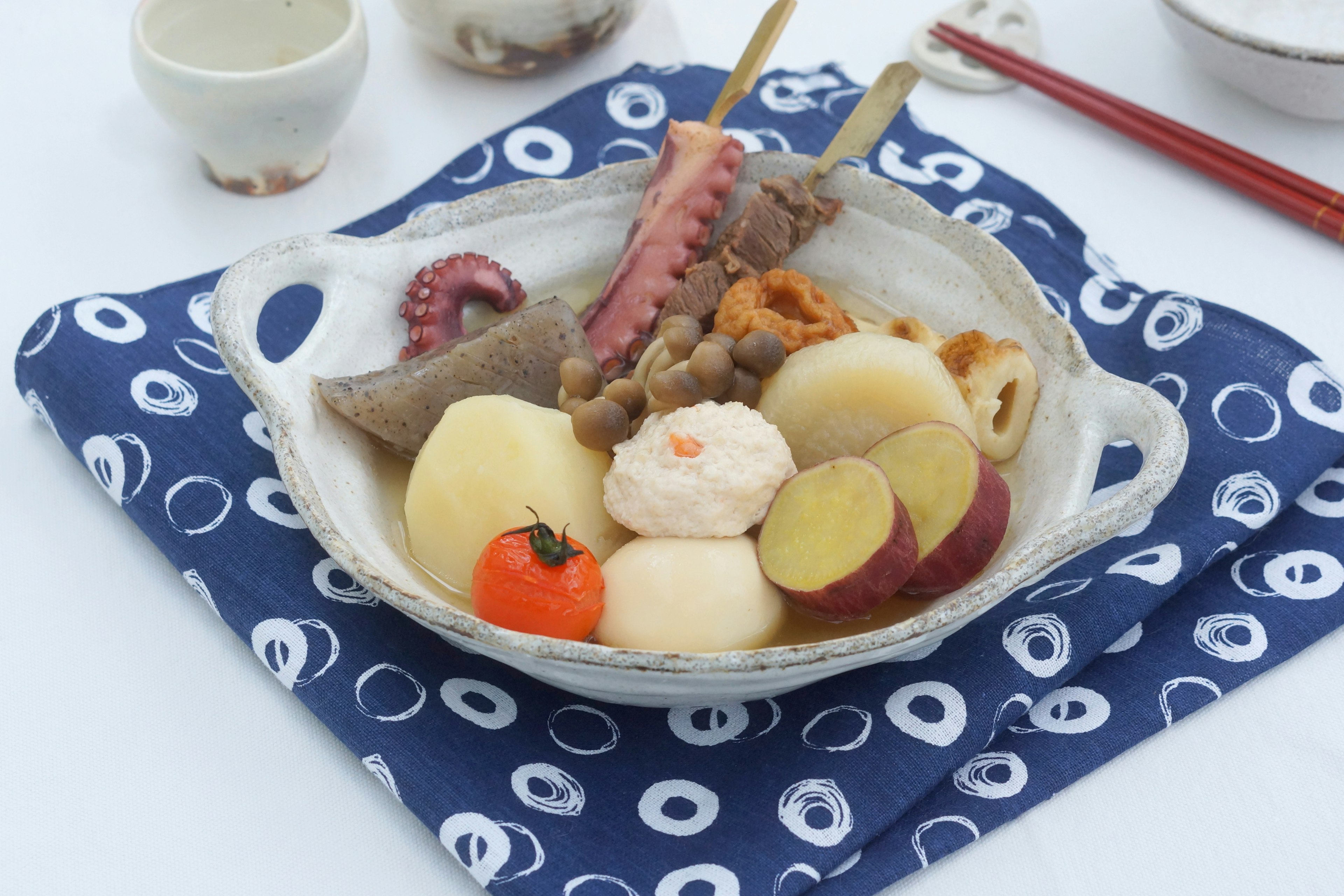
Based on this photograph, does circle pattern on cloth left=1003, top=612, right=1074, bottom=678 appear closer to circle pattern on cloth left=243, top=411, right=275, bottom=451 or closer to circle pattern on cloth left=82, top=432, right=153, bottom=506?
circle pattern on cloth left=243, top=411, right=275, bottom=451

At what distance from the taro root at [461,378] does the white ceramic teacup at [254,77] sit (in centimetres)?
89

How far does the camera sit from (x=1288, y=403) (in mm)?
2232

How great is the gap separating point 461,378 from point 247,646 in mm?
624

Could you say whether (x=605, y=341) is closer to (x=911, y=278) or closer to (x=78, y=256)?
(x=911, y=278)

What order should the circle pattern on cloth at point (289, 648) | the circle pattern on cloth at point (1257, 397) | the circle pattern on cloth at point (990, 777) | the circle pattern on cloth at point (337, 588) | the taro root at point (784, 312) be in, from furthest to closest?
the circle pattern on cloth at point (1257, 397)
the taro root at point (784, 312)
the circle pattern on cloth at point (337, 588)
the circle pattern on cloth at point (289, 648)
the circle pattern on cloth at point (990, 777)

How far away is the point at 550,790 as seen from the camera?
173 centimetres

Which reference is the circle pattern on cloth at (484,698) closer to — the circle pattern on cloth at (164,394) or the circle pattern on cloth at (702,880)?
the circle pattern on cloth at (702,880)

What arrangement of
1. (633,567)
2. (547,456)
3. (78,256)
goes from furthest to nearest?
(78,256)
(547,456)
(633,567)

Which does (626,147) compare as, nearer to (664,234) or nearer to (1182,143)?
(664,234)

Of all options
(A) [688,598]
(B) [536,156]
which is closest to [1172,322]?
(A) [688,598]

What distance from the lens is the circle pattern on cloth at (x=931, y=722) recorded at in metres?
1.77

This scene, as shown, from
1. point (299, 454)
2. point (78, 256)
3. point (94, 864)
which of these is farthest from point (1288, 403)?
point (78, 256)

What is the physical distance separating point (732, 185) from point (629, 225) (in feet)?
0.84

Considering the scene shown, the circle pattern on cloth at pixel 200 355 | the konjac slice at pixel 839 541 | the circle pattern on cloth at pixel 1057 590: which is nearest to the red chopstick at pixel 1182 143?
the circle pattern on cloth at pixel 1057 590
